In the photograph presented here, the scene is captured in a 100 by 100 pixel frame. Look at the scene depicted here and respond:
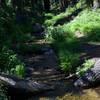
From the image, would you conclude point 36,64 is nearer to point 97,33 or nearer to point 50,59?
point 50,59

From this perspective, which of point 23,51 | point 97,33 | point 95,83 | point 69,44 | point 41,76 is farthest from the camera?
point 97,33

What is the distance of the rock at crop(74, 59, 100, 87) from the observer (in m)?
10.4

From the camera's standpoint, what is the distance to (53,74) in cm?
1218

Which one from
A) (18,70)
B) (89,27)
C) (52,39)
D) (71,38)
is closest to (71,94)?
(18,70)

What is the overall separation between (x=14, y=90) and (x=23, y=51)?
6554mm

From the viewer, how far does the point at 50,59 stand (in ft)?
47.6

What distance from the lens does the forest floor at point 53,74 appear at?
9.70 metres

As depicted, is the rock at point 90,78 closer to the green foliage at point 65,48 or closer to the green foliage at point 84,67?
the green foliage at point 84,67

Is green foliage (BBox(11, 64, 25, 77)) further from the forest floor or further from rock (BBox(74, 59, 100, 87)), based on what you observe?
rock (BBox(74, 59, 100, 87))

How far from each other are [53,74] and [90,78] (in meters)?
2.05

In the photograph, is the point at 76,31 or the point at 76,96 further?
the point at 76,31

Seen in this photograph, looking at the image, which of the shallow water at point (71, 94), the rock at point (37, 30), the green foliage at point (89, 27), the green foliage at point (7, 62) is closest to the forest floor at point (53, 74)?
the shallow water at point (71, 94)

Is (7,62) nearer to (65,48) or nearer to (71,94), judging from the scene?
(71,94)

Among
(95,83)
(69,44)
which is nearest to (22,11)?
(69,44)
